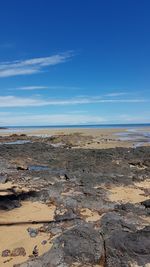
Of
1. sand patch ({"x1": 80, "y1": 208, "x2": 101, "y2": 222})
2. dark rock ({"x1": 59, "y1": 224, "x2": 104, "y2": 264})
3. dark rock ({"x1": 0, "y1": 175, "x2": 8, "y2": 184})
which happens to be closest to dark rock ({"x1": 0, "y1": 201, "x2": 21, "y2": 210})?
sand patch ({"x1": 80, "y1": 208, "x2": 101, "y2": 222})

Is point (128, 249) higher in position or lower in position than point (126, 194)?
higher

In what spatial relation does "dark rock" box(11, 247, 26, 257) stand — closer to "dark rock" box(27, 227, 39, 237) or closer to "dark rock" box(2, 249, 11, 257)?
"dark rock" box(2, 249, 11, 257)

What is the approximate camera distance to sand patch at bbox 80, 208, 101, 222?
836 centimetres

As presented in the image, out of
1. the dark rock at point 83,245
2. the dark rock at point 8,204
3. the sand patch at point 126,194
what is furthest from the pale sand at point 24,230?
the sand patch at point 126,194

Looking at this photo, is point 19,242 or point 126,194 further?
point 126,194

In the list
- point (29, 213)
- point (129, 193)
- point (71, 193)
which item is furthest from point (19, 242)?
point (129, 193)

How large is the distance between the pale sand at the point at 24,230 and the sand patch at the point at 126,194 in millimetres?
2370

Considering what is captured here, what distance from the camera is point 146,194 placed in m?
11.4

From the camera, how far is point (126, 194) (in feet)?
37.4

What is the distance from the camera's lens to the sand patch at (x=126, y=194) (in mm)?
10637

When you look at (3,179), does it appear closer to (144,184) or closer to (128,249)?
(144,184)

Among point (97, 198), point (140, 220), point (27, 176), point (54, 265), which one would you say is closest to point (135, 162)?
point (27, 176)

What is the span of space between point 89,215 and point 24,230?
1824 millimetres

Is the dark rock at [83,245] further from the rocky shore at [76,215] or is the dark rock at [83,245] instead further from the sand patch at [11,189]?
the sand patch at [11,189]
